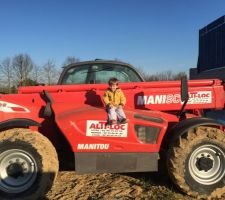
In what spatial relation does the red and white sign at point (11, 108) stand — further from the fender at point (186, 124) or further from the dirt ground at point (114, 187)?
the fender at point (186, 124)

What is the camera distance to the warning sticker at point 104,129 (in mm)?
6379

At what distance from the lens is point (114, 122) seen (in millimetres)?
6367

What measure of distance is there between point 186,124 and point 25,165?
7.71 ft

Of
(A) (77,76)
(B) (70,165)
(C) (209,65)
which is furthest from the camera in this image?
(C) (209,65)

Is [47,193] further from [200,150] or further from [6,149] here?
[200,150]

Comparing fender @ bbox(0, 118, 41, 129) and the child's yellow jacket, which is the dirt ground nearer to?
fender @ bbox(0, 118, 41, 129)

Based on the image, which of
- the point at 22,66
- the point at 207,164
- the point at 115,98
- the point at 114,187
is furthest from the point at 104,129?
the point at 22,66

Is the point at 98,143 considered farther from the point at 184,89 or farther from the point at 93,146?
the point at 184,89

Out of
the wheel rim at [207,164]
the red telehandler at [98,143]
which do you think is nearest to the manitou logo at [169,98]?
the red telehandler at [98,143]

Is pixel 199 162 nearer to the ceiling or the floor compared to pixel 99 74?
nearer to the floor

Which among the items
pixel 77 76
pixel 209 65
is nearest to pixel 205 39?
pixel 209 65

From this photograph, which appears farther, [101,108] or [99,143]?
[101,108]

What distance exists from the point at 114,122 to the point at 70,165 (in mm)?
1862

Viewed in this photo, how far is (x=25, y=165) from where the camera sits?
6297 millimetres
